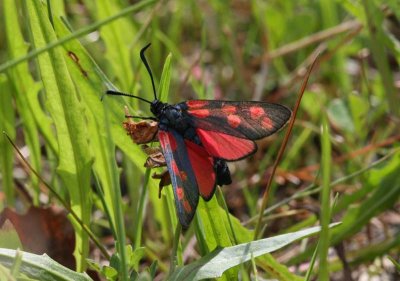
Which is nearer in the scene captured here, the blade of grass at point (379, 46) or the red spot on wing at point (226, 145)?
the red spot on wing at point (226, 145)

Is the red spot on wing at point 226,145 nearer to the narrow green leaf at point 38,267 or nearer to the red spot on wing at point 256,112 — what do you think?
the red spot on wing at point 256,112

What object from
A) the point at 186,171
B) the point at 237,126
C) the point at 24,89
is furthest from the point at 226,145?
the point at 24,89

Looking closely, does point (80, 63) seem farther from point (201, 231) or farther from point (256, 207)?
point (256, 207)

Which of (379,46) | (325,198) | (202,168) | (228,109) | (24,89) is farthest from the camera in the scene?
(379,46)

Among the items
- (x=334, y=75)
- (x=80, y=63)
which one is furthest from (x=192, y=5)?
(x=80, y=63)

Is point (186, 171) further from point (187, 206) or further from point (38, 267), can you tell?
point (38, 267)

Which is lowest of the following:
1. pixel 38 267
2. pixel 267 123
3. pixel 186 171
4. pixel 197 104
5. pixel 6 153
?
pixel 38 267

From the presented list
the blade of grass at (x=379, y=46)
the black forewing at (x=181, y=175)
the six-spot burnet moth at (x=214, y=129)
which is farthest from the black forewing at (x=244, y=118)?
the blade of grass at (x=379, y=46)

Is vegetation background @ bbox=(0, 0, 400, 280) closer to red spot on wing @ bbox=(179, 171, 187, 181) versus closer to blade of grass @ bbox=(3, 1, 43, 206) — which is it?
blade of grass @ bbox=(3, 1, 43, 206)

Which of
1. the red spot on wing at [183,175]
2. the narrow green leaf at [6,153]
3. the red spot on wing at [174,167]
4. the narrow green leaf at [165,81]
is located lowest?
the red spot on wing at [183,175]
